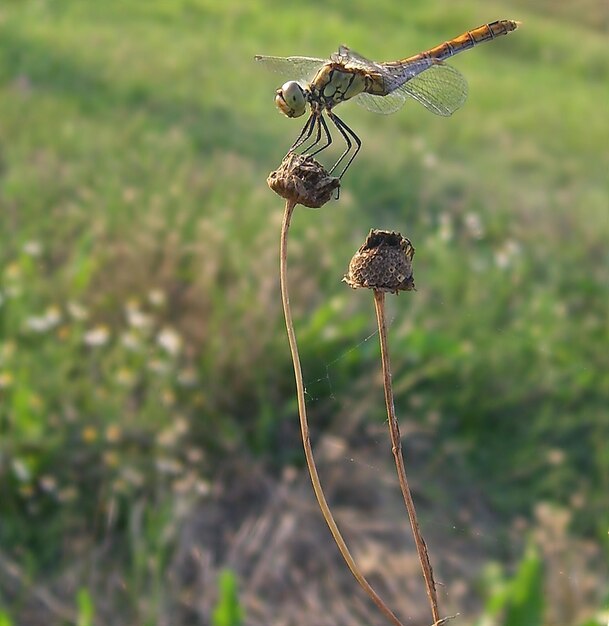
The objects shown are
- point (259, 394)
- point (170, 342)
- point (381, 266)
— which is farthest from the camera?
point (259, 394)

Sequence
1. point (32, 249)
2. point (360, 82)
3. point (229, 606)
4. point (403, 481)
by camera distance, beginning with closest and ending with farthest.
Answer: point (403, 481), point (360, 82), point (229, 606), point (32, 249)

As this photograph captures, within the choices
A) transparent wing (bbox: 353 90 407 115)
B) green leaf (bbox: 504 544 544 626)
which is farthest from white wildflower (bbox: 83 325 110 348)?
transparent wing (bbox: 353 90 407 115)

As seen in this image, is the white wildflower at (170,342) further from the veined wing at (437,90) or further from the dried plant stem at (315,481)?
the dried plant stem at (315,481)

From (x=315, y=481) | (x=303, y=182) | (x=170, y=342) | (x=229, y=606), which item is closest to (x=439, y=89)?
(x=303, y=182)

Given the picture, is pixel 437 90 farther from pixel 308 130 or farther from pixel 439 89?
pixel 308 130

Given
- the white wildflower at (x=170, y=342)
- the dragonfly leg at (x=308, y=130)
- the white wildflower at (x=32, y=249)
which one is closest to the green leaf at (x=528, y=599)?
the white wildflower at (x=170, y=342)

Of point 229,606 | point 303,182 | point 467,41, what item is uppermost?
point 467,41

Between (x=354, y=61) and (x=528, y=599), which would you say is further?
(x=528, y=599)

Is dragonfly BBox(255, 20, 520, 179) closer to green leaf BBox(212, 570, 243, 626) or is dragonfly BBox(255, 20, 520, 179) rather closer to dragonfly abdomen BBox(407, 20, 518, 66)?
dragonfly abdomen BBox(407, 20, 518, 66)
